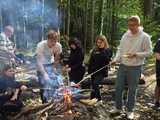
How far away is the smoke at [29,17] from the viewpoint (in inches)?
975

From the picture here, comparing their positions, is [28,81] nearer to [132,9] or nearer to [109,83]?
[109,83]

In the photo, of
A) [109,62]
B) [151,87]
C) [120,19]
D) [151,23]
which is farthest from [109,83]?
[120,19]

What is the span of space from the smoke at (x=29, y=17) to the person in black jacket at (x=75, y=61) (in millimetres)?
14335

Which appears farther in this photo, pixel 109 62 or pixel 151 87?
pixel 151 87

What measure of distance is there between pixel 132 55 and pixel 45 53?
194 centimetres

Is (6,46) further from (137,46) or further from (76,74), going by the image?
(137,46)

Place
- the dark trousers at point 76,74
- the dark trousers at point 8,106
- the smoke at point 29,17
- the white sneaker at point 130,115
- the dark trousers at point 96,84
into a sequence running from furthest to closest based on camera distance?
the smoke at point 29,17, the dark trousers at point 76,74, the dark trousers at point 96,84, the white sneaker at point 130,115, the dark trousers at point 8,106

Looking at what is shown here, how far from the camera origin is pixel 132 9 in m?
25.7

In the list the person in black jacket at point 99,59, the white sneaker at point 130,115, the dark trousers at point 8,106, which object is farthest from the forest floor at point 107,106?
the person in black jacket at point 99,59

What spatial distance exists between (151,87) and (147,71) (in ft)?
7.74

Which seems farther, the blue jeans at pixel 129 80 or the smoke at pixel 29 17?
the smoke at pixel 29 17

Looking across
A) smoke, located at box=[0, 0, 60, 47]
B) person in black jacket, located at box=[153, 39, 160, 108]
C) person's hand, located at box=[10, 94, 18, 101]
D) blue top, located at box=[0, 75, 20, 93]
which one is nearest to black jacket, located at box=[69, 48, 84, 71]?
person in black jacket, located at box=[153, 39, 160, 108]

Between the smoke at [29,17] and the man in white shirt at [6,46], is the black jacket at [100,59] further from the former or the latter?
the smoke at [29,17]

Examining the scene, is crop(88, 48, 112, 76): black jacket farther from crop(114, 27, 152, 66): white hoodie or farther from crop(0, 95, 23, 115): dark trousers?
crop(0, 95, 23, 115): dark trousers
